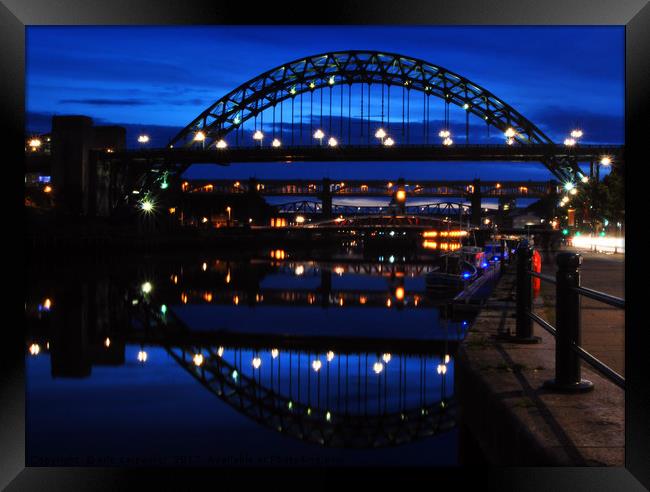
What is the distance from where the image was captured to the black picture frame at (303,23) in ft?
16.9

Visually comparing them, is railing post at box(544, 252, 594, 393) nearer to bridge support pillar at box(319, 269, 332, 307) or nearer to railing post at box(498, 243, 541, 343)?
railing post at box(498, 243, 541, 343)

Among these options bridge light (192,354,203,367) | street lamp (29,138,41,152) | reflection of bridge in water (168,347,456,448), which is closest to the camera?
reflection of bridge in water (168,347,456,448)

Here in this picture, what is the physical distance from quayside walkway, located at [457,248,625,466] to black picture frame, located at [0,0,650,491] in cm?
23

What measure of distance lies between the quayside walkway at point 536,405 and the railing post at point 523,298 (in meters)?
0.19

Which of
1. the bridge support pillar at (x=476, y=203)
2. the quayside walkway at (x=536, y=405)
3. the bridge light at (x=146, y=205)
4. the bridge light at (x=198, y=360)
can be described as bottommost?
the bridge light at (x=198, y=360)

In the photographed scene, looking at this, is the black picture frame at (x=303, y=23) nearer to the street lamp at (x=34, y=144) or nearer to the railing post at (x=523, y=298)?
the railing post at (x=523, y=298)

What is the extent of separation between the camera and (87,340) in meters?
17.4

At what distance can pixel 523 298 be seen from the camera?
894 centimetres

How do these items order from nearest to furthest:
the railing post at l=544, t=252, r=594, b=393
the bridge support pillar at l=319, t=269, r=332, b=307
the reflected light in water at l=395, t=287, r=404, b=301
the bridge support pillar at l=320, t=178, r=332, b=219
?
the railing post at l=544, t=252, r=594, b=393 < the bridge support pillar at l=319, t=269, r=332, b=307 < the reflected light in water at l=395, t=287, r=404, b=301 < the bridge support pillar at l=320, t=178, r=332, b=219

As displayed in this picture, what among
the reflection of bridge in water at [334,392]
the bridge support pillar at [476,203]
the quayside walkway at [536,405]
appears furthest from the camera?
the bridge support pillar at [476,203]

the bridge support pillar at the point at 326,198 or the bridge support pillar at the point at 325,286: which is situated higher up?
the bridge support pillar at the point at 326,198

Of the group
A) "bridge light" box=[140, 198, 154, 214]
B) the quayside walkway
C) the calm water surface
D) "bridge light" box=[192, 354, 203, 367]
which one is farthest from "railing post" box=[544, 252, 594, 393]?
"bridge light" box=[140, 198, 154, 214]

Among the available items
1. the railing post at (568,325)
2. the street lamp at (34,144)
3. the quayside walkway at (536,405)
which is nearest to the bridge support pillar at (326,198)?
the street lamp at (34,144)

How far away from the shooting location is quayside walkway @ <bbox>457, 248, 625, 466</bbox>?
16.9ft
